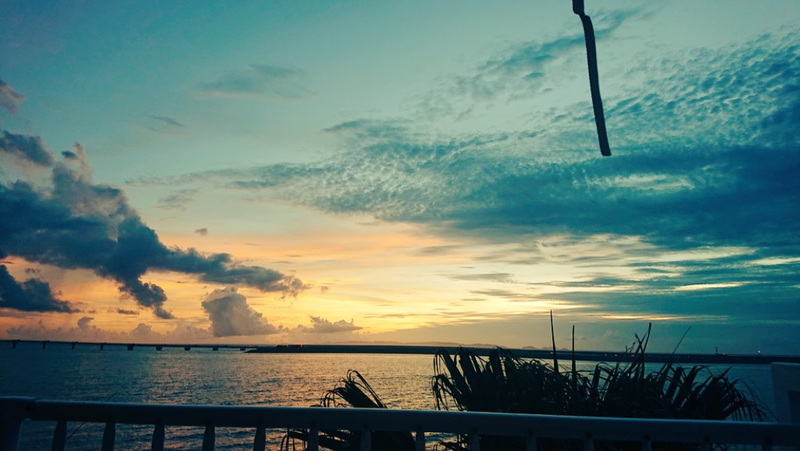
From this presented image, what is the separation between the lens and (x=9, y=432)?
6.29 feet

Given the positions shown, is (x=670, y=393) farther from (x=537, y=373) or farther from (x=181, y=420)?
(x=181, y=420)

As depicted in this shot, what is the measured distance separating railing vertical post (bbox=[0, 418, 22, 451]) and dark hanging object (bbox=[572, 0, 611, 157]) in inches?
88.5

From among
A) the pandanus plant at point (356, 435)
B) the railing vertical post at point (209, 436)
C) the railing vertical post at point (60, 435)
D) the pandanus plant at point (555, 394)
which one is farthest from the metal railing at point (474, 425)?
the pandanus plant at point (555, 394)

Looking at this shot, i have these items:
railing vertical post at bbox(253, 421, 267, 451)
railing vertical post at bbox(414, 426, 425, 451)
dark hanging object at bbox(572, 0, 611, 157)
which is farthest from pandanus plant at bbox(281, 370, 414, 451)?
dark hanging object at bbox(572, 0, 611, 157)

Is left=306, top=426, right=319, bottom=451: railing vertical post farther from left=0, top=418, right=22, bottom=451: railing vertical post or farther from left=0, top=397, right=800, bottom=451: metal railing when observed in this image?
left=0, top=418, right=22, bottom=451: railing vertical post

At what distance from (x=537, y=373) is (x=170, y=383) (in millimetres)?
61545

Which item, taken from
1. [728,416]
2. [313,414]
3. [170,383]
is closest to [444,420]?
[313,414]

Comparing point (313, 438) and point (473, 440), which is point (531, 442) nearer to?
point (473, 440)

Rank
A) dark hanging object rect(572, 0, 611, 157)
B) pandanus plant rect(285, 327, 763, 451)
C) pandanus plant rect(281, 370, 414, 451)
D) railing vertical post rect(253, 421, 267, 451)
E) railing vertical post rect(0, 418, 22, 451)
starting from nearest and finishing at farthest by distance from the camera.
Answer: dark hanging object rect(572, 0, 611, 157) → railing vertical post rect(253, 421, 267, 451) → railing vertical post rect(0, 418, 22, 451) → pandanus plant rect(281, 370, 414, 451) → pandanus plant rect(285, 327, 763, 451)

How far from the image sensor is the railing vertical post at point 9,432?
1910mm

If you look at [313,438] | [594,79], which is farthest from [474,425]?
[594,79]

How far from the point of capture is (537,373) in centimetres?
338

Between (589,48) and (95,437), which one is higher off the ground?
(589,48)

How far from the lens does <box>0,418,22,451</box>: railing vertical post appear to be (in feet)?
6.27
